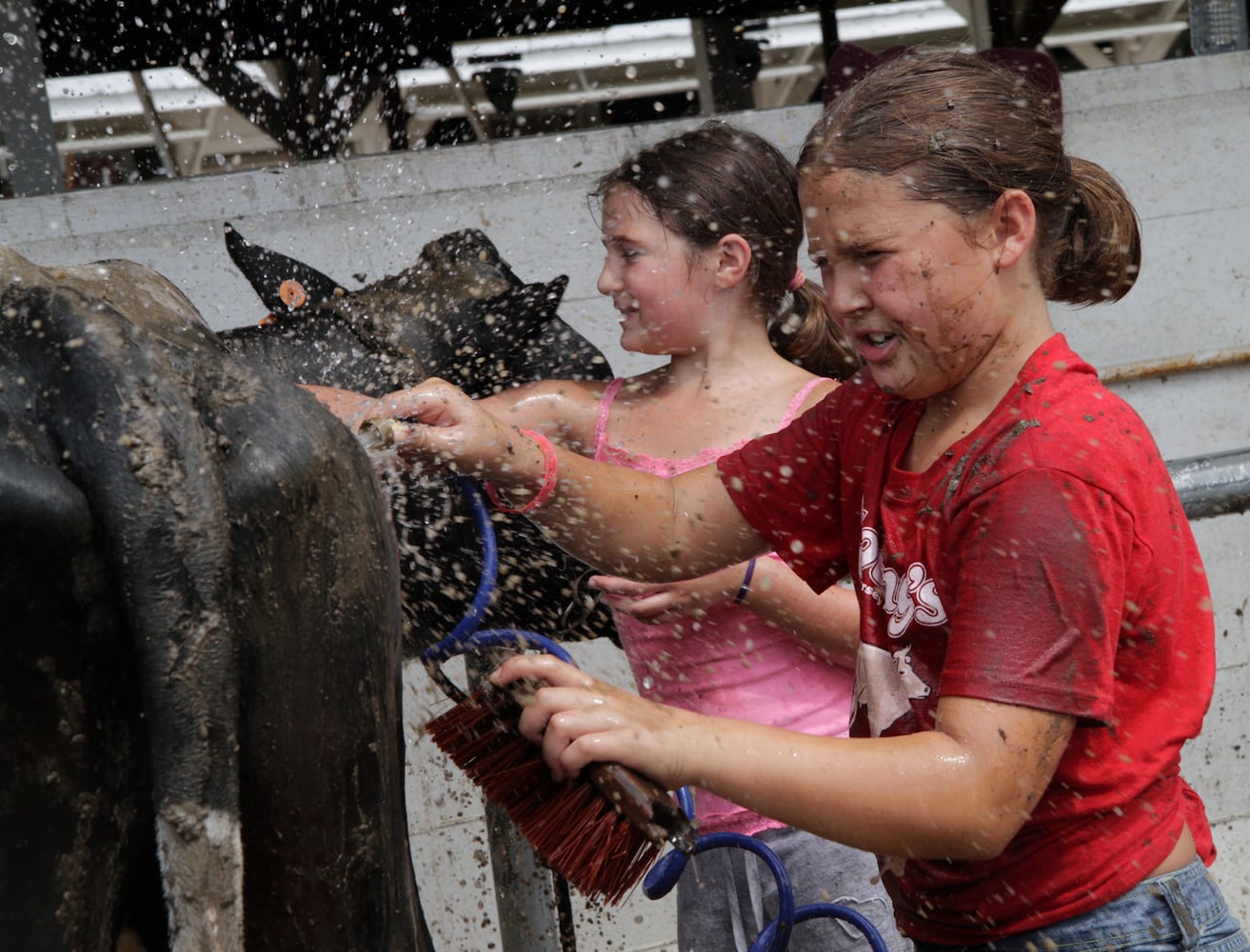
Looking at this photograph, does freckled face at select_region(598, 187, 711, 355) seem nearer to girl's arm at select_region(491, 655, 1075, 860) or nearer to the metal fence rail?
the metal fence rail

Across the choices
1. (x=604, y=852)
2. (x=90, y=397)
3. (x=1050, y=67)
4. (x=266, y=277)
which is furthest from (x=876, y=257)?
(x=1050, y=67)

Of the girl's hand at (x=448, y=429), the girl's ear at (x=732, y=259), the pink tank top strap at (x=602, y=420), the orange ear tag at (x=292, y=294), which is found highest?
the orange ear tag at (x=292, y=294)

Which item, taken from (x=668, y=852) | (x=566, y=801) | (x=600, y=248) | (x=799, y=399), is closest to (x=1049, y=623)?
(x=566, y=801)

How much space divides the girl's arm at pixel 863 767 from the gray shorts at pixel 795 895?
70 cm

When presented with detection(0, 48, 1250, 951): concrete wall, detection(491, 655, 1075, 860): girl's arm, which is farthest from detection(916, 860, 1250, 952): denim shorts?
detection(0, 48, 1250, 951): concrete wall

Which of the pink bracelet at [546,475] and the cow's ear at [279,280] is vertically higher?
the cow's ear at [279,280]

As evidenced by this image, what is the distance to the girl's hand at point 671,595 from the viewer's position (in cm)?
188

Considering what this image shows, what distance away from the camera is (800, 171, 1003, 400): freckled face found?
1304 mm

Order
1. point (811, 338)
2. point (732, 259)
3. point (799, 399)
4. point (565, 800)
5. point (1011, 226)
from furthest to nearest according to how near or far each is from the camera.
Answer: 1. point (811, 338)
2. point (732, 259)
3. point (799, 399)
4. point (1011, 226)
5. point (565, 800)

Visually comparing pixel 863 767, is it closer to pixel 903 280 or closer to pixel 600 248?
pixel 903 280

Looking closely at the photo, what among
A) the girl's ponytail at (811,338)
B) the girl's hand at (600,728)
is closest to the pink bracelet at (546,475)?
the girl's hand at (600,728)

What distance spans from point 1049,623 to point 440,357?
1.09m

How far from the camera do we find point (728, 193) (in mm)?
2230

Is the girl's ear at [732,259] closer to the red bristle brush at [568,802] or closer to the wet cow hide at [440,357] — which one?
the wet cow hide at [440,357]
